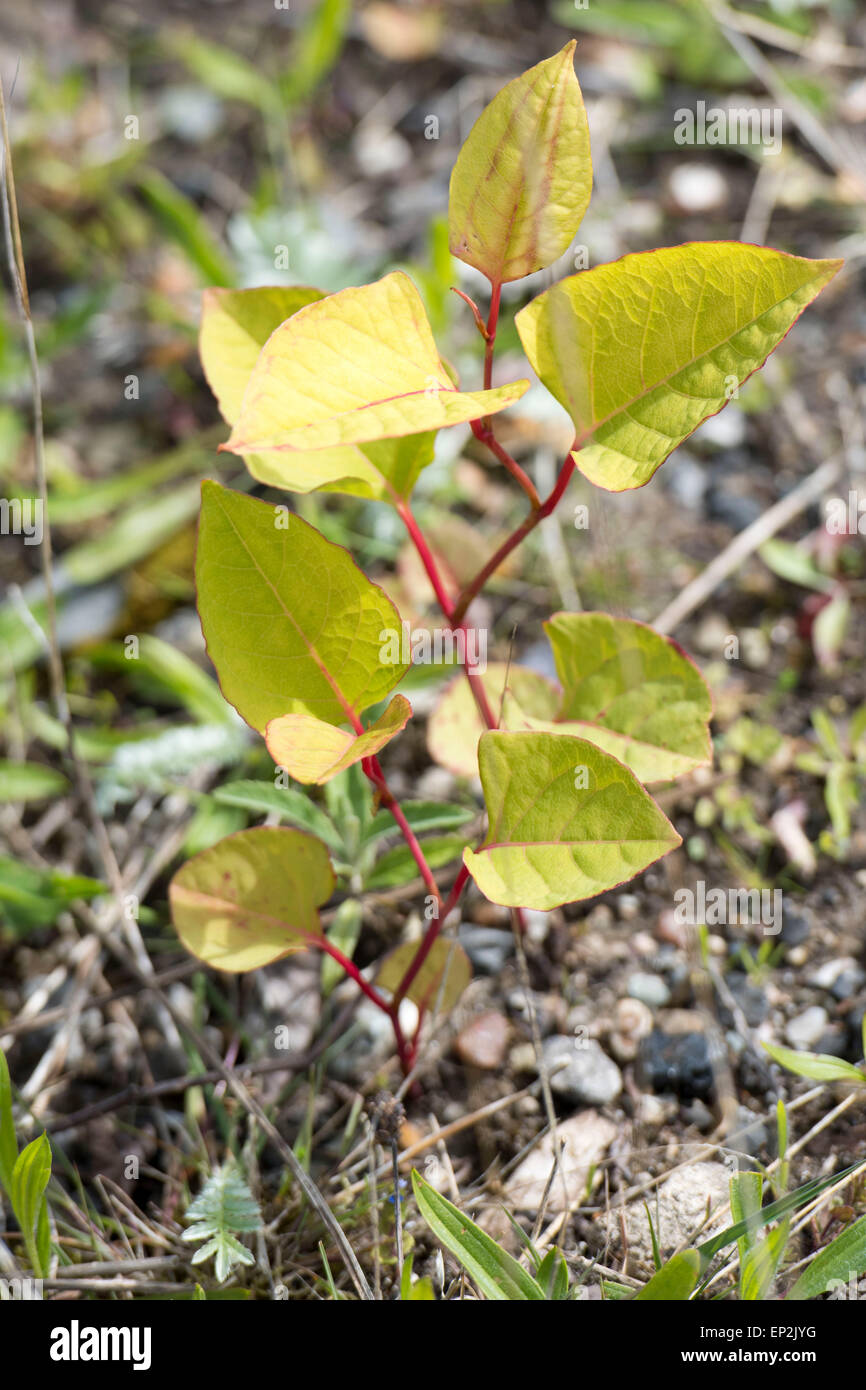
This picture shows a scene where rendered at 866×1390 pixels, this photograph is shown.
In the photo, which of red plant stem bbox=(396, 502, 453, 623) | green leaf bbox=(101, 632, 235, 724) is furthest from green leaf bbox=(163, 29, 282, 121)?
red plant stem bbox=(396, 502, 453, 623)

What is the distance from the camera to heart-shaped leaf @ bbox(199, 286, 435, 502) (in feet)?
3.95

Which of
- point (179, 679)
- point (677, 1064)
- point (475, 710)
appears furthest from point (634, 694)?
point (179, 679)

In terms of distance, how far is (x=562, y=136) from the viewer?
3.20ft

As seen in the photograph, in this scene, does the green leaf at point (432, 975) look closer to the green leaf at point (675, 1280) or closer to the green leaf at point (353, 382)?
the green leaf at point (675, 1280)

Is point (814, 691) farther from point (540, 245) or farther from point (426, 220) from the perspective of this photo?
point (426, 220)

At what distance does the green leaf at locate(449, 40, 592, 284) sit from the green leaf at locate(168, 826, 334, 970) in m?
0.68

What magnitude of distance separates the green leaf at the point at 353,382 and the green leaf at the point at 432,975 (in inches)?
29.3

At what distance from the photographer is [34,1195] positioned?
120 cm

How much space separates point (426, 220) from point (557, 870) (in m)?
2.02

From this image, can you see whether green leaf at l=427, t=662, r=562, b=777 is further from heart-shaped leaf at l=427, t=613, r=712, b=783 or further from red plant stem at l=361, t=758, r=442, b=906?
red plant stem at l=361, t=758, r=442, b=906

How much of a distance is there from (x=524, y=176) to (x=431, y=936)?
822 millimetres

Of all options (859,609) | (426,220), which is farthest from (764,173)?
(859,609)

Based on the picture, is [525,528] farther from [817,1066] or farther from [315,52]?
[315,52]

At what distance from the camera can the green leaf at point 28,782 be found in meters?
1.87
